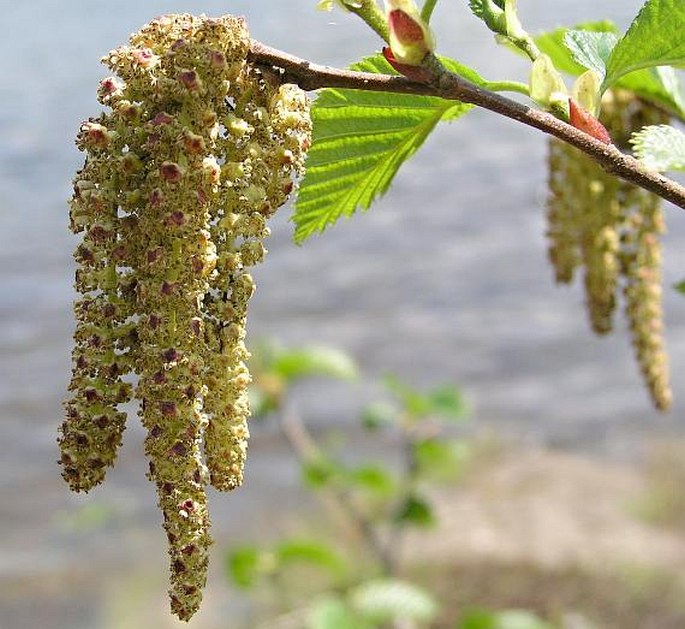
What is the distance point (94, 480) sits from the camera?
71 cm

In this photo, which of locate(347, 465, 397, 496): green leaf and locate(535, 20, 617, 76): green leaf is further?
locate(347, 465, 397, 496): green leaf

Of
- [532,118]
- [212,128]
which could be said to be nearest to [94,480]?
[212,128]

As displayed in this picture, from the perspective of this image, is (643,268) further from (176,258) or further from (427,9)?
(176,258)

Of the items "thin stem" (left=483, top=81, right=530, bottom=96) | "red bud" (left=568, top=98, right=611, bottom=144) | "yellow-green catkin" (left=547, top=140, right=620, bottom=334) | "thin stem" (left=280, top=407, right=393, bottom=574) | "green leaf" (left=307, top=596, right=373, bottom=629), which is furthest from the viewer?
"thin stem" (left=280, top=407, right=393, bottom=574)

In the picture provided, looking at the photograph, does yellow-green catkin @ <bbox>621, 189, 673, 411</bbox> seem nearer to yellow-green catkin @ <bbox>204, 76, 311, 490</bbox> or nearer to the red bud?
the red bud

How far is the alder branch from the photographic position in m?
0.75

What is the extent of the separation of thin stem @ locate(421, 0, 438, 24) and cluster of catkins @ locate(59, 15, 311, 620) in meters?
0.11

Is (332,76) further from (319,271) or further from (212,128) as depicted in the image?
(319,271)

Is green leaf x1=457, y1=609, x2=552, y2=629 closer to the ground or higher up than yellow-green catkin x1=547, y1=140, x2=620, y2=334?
closer to the ground

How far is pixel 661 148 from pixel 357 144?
33 cm

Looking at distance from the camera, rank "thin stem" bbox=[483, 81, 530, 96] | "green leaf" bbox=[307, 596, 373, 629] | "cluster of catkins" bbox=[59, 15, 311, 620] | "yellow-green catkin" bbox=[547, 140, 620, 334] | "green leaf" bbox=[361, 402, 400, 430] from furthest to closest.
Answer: "green leaf" bbox=[361, 402, 400, 430] → "green leaf" bbox=[307, 596, 373, 629] → "yellow-green catkin" bbox=[547, 140, 620, 334] → "thin stem" bbox=[483, 81, 530, 96] → "cluster of catkins" bbox=[59, 15, 311, 620]

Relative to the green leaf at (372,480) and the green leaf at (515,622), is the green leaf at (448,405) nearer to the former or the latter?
the green leaf at (372,480)

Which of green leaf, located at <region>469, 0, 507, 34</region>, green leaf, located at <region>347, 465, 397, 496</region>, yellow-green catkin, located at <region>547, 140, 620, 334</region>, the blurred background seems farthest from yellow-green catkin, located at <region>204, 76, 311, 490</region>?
the blurred background

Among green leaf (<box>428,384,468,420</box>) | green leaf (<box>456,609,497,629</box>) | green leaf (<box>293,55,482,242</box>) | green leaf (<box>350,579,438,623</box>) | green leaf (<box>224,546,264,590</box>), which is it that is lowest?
green leaf (<box>456,609,497,629</box>)
